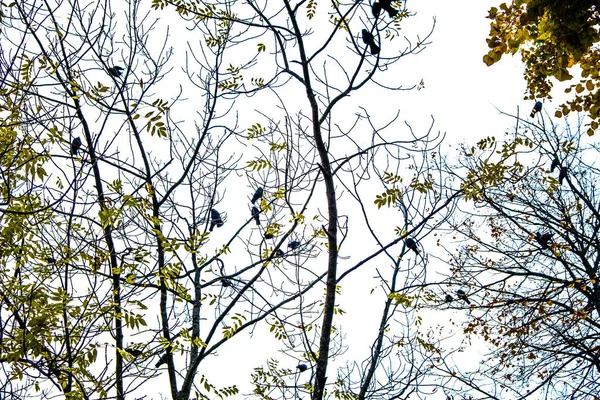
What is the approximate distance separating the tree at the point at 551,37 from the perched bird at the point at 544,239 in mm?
6416

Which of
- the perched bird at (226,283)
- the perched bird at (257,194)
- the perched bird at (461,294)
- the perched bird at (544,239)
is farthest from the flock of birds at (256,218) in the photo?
the perched bird at (544,239)

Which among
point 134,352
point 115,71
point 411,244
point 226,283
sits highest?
point 115,71

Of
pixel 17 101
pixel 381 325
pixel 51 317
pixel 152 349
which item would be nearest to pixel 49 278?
pixel 51 317

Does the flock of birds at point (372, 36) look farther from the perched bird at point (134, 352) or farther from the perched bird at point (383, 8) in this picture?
the perched bird at point (134, 352)

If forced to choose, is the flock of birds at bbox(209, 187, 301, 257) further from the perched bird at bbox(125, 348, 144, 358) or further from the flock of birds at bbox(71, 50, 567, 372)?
the perched bird at bbox(125, 348, 144, 358)

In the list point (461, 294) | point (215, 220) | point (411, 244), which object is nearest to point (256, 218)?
point (215, 220)

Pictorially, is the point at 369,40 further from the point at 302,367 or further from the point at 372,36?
the point at 302,367

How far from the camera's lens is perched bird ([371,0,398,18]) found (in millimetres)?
4417

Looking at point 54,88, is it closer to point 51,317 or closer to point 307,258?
point 51,317

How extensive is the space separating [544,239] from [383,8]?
23.7 feet

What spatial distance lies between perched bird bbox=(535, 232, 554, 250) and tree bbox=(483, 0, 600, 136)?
21.0ft

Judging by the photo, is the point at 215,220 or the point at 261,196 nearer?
the point at 261,196

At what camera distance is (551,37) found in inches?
135

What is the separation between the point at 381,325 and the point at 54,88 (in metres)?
4.78
